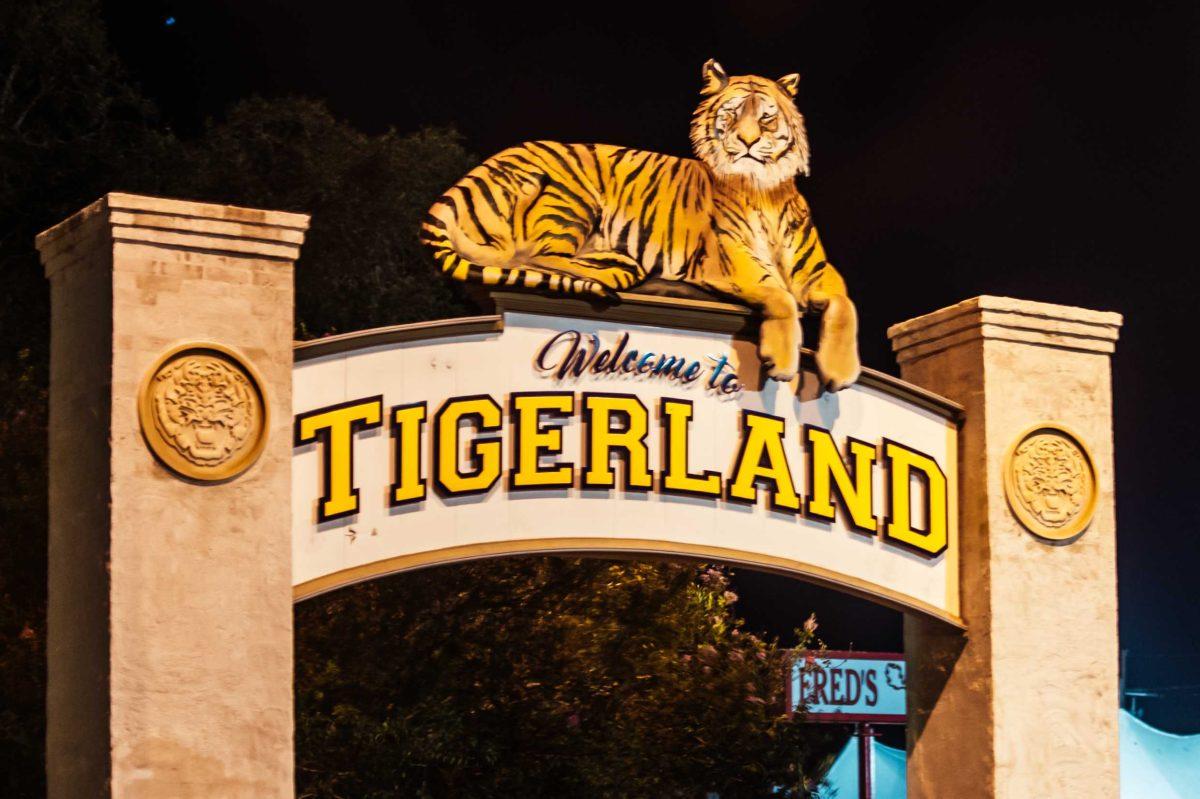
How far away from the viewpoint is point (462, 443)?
12617 mm

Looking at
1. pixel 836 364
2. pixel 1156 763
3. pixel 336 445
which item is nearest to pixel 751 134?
pixel 836 364

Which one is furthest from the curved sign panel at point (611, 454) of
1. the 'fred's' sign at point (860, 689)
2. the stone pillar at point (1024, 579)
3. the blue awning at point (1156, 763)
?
the blue awning at point (1156, 763)

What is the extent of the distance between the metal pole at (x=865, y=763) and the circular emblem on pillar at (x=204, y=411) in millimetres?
16748

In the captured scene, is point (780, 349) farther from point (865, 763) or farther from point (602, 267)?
point (865, 763)

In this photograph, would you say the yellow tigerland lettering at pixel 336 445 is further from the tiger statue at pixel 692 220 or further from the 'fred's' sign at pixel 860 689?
the 'fred's' sign at pixel 860 689

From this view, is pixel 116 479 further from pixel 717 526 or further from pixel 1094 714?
pixel 1094 714

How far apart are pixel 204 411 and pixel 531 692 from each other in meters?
8.81

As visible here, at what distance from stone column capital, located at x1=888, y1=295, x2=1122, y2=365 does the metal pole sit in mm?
13065

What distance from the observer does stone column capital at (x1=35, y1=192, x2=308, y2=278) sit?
37.4 feet

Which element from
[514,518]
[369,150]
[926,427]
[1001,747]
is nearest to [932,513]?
[926,427]

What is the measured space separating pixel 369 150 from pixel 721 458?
1380 centimetres

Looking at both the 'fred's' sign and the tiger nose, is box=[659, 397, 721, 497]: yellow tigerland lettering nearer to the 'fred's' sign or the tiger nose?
the tiger nose

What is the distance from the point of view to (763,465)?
533 inches

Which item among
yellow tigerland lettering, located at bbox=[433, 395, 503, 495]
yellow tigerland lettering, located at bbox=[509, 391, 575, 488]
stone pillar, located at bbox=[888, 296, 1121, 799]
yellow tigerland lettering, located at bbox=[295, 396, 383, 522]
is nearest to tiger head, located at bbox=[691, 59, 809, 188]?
stone pillar, located at bbox=[888, 296, 1121, 799]
